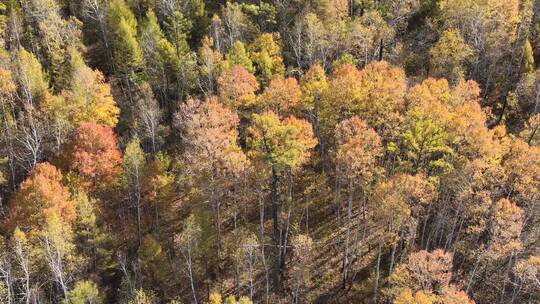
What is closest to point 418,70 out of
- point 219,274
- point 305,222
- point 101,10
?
point 305,222

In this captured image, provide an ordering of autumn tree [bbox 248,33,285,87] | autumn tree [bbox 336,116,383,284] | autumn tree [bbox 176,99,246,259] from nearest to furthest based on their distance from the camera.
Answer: autumn tree [bbox 336,116,383,284] → autumn tree [bbox 176,99,246,259] → autumn tree [bbox 248,33,285,87]

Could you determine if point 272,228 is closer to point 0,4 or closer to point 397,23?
point 397,23

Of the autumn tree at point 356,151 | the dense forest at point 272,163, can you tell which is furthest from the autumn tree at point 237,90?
the autumn tree at point 356,151

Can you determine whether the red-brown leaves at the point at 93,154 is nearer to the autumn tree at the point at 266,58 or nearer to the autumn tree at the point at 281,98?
the autumn tree at the point at 281,98

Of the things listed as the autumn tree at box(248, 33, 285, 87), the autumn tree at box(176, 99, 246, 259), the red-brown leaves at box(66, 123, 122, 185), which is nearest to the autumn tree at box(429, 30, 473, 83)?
the autumn tree at box(248, 33, 285, 87)

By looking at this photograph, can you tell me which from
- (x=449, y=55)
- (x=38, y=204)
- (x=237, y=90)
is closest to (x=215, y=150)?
(x=237, y=90)

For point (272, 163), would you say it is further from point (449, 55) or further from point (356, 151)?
point (449, 55)

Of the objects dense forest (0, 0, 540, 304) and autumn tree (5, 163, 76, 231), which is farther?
autumn tree (5, 163, 76, 231)

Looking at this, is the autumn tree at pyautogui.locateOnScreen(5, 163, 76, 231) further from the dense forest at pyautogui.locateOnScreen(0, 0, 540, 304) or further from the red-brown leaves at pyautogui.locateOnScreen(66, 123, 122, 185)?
the red-brown leaves at pyautogui.locateOnScreen(66, 123, 122, 185)
